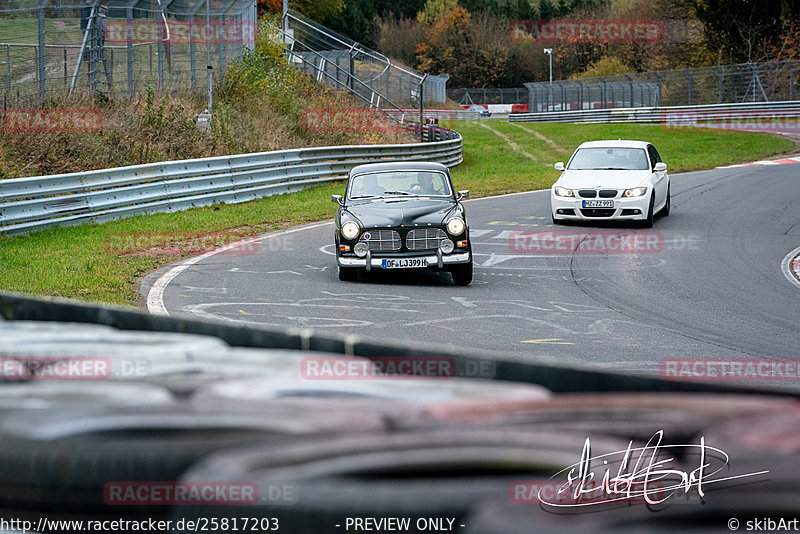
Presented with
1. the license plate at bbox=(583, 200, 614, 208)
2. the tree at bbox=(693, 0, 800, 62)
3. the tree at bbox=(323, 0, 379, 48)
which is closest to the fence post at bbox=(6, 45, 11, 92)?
the license plate at bbox=(583, 200, 614, 208)

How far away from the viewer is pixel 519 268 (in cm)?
1327

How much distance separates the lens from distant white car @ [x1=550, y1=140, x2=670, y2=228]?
56.6 feet

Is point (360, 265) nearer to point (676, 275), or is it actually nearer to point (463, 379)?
point (676, 275)

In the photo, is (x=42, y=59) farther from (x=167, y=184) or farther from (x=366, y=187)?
(x=366, y=187)

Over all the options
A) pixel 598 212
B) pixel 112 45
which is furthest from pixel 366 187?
pixel 112 45

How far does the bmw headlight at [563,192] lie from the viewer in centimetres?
1764

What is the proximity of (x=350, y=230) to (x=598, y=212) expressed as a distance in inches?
273

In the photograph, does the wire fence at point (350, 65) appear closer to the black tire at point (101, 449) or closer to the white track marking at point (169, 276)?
the white track marking at point (169, 276)

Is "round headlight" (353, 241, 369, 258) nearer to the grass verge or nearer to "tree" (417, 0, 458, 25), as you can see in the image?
the grass verge

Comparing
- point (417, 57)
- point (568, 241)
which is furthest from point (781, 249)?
point (417, 57)

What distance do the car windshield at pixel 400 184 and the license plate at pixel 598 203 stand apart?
489 centimetres

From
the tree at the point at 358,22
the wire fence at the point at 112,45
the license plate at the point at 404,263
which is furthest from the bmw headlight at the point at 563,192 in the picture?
the tree at the point at 358,22

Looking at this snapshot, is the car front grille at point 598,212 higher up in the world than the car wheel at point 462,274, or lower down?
higher up

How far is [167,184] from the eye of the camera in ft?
63.7
